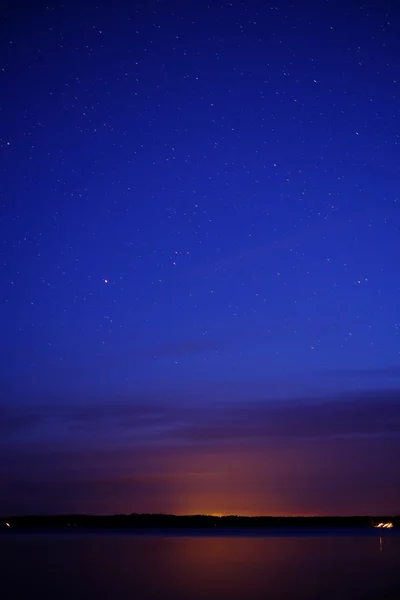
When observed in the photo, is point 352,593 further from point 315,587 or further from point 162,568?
point 162,568

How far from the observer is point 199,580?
82.7 feet

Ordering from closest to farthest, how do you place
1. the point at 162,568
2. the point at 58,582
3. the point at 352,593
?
1. the point at 352,593
2. the point at 58,582
3. the point at 162,568

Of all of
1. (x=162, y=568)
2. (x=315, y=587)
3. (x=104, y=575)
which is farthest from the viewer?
(x=162, y=568)

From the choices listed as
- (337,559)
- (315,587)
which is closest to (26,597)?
(315,587)

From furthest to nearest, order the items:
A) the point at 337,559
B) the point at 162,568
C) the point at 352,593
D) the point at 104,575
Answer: the point at 337,559 < the point at 162,568 < the point at 104,575 < the point at 352,593

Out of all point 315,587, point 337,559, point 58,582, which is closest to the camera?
point 315,587

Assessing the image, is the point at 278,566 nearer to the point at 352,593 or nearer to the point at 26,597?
the point at 352,593

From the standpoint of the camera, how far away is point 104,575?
1080 inches

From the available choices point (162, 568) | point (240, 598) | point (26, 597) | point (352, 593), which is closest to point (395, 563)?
point (162, 568)

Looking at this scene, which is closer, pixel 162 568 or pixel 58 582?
pixel 58 582

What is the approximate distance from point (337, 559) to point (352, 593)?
51.8 feet

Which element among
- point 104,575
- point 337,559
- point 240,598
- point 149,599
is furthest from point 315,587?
point 337,559

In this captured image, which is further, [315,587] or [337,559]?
[337,559]

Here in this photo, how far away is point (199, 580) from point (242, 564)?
8.64m
